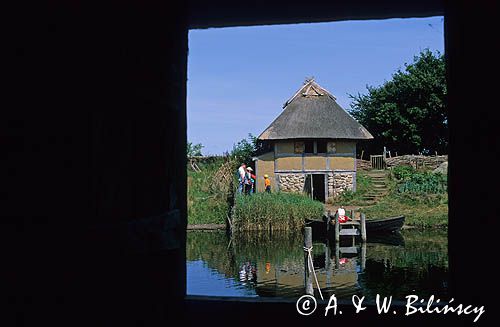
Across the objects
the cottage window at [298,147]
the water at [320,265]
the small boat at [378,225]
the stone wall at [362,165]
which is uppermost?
the cottage window at [298,147]

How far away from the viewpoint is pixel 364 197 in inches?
983

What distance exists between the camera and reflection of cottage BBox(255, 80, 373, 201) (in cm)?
2594

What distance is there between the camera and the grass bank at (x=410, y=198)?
21625 mm

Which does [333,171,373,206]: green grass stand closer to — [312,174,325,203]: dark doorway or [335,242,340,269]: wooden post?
[312,174,325,203]: dark doorway

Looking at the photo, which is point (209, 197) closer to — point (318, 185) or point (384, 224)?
point (318, 185)

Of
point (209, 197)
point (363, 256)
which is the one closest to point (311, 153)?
point (209, 197)

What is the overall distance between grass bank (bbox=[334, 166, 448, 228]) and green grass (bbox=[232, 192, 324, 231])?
13.1 feet

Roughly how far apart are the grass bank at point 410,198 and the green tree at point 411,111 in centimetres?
759

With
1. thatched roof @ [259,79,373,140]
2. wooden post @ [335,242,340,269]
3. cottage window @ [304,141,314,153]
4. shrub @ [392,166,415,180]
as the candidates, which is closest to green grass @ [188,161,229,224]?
thatched roof @ [259,79,373,140]

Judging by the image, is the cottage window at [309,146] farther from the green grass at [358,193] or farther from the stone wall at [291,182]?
the green grass at [358,193]

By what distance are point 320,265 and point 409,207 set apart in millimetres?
8982
